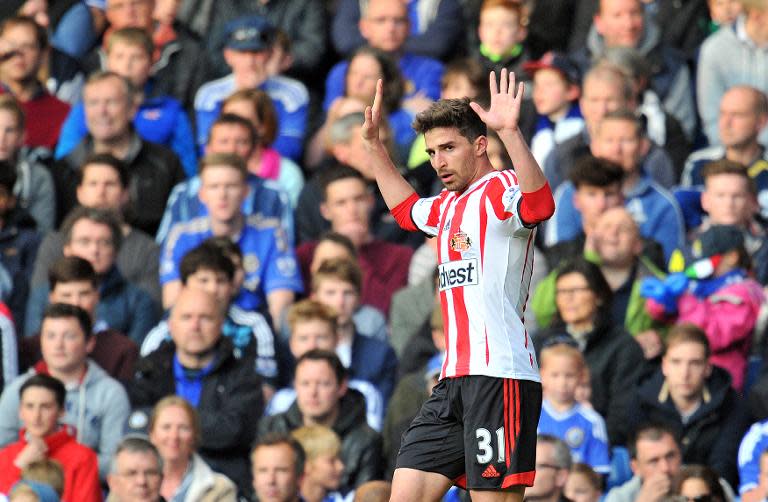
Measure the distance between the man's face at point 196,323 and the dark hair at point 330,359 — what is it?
2.17 ft

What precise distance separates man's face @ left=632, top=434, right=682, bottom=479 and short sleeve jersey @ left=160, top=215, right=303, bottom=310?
2951mm

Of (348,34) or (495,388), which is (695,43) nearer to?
(348,34)

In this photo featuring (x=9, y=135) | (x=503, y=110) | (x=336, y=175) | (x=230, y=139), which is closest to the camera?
(x=503, y=110)

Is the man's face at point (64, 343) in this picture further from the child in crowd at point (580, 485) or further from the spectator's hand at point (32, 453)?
the child in crowd at point (580, 485)

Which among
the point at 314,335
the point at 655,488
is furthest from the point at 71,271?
the point at 655,488

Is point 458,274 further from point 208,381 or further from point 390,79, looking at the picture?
point 390,79

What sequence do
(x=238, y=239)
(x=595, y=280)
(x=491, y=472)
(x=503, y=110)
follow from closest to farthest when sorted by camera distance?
1. (x=503, y=110)
2. (x=491, y=472)
3. (x=595, y=280)
4. (x=238, y=239)

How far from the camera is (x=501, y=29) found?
14.4 metres

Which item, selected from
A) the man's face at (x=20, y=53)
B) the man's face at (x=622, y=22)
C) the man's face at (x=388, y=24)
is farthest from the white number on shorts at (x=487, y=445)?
the man's face at (x=20, y=53)

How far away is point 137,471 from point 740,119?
5362 mm

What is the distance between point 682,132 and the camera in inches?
559

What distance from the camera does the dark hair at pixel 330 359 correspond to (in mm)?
11047

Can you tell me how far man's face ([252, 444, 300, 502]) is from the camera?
10.4 m

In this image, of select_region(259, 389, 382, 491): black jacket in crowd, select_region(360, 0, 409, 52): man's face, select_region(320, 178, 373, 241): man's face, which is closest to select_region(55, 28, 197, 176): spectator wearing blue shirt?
select_region(360, 0, 409, 52): man's face
